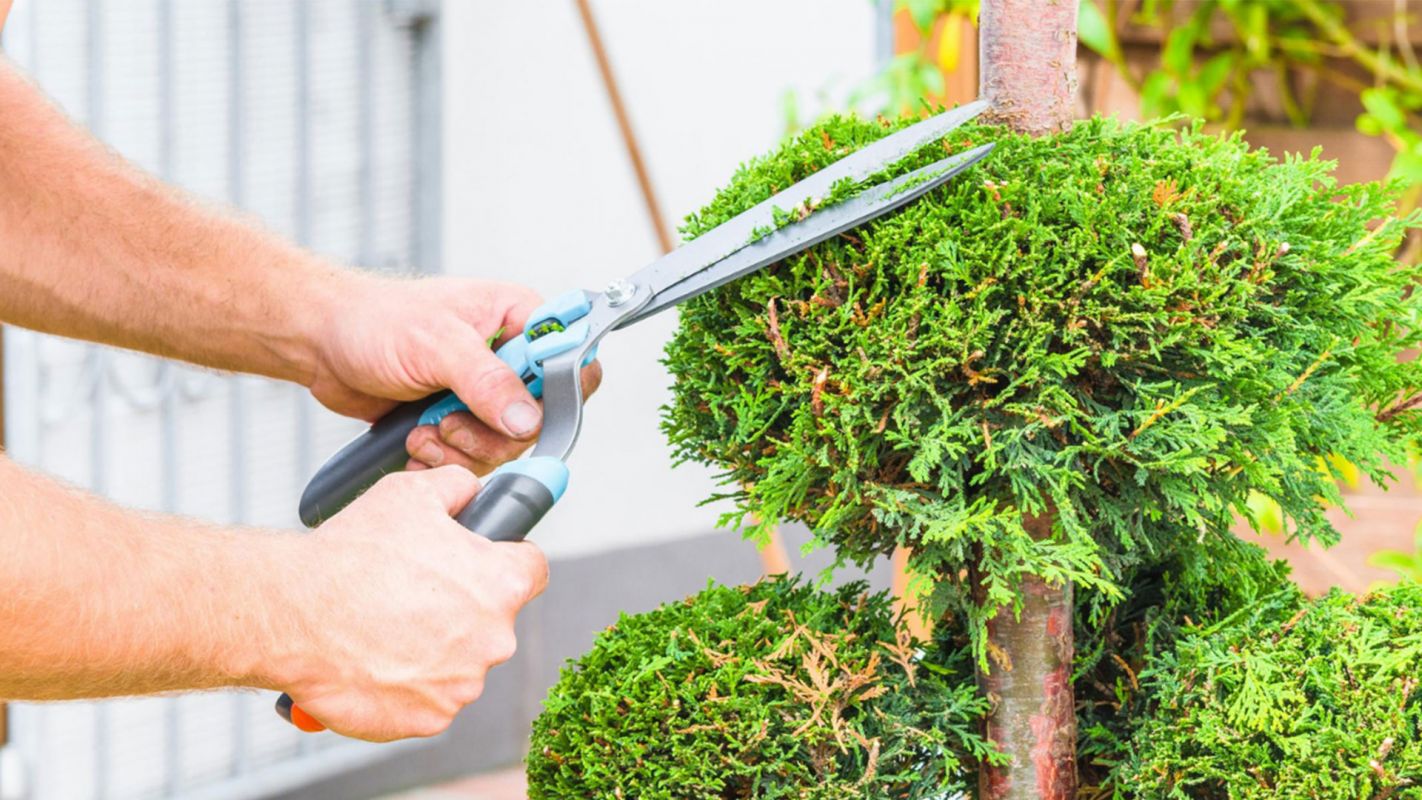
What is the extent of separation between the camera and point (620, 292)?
1.17 m

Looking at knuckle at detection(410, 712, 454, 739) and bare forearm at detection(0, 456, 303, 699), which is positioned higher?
bare forearm at detection(0, 456, 303, 699)

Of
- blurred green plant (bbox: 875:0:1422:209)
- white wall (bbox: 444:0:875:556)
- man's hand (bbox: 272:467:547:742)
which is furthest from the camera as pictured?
blurred green plant (bbox: 875:0:1422:209)

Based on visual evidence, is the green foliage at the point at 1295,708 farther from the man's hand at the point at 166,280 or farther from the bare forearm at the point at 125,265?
the bare forearm at the point at 125,265

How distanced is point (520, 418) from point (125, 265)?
20.1 inches

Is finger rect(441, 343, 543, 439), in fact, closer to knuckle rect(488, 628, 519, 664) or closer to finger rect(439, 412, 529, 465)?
finger rect(439, 412, 529, 465)

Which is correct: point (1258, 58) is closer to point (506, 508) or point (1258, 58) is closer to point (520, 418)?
point (520, 418)

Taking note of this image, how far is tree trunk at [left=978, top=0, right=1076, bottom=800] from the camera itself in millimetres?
1131

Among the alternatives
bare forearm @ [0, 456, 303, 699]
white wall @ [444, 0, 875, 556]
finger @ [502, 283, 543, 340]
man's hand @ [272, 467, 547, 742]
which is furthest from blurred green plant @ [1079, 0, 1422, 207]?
bare forearm @ [0, 456, 303, 699]

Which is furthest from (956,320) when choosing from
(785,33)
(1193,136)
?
(785,33)

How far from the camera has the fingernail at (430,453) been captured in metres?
1.30

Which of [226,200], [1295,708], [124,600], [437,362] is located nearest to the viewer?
[124,600]

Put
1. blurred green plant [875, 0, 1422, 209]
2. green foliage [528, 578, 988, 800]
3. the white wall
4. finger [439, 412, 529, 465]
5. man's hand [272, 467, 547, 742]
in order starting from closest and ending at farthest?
man's hand [272, 467, 547, 742] < green foliage [528, 578, 988, 800] < finger [439, 412, 529, 465] < the white wall < blurred green plant [875, 0, 1422, 209]

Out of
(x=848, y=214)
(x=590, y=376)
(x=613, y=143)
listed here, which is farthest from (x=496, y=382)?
(x=613, y=143)

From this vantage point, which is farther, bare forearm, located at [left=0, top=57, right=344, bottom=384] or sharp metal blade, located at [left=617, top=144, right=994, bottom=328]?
bare forearm, located at [left=0, top=57, right=344, bottom=384]
